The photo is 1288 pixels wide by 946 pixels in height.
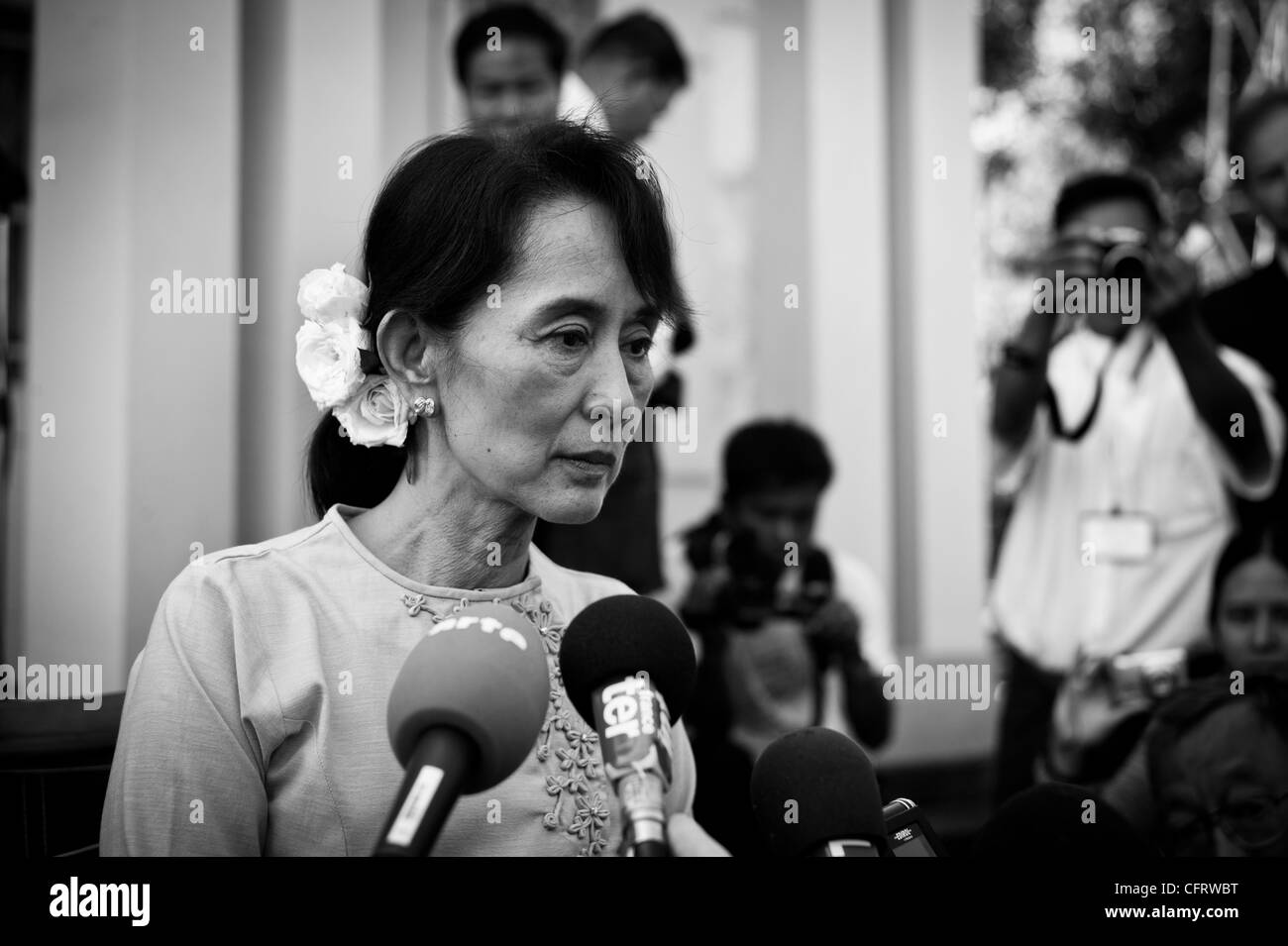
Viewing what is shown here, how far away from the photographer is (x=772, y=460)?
346cm

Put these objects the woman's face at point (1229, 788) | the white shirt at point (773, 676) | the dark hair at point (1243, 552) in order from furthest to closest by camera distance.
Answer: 1. the white shirt at point (773, 676)
2. the dark hair at point (1243, 552)
3. the woman's face at point (1229, 788)

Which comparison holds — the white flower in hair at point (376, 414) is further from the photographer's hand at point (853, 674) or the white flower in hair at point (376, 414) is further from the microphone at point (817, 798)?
the photographer's hand at point (853, 674)

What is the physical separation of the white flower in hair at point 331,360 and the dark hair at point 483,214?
0.04 metres

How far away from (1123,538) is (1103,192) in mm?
874

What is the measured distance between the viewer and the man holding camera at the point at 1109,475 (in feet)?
9.59

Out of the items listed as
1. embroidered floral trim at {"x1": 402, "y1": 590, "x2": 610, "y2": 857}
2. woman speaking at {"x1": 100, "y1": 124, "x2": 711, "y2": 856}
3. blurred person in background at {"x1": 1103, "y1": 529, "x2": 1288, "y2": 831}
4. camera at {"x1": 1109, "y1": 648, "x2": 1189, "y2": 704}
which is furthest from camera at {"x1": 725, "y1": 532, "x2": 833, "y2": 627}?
embroidered floral trim at {"x1": 402, "y1": 590, "x2": 610, "y2": 857}

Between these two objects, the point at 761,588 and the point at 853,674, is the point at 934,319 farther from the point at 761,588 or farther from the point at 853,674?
the point at 761,588

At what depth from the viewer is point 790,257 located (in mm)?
4750

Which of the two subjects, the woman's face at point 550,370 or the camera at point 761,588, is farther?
the camera at point 761,588

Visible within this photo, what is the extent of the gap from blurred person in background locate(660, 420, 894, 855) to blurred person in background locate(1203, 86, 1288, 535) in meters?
1.00

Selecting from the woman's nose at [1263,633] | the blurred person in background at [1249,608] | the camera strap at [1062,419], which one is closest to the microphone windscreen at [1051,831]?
the blurred person in background at [1249,608]

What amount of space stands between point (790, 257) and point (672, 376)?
6.79 feet

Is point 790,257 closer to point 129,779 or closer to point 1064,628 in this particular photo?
point 1064,628

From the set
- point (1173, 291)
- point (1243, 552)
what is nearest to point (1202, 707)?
point (1243, 552)
